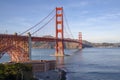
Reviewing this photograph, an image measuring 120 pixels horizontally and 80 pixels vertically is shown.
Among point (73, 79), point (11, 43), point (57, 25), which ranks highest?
point (57, 25)

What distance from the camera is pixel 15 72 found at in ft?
104

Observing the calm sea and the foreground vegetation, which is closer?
the foreground vegetation

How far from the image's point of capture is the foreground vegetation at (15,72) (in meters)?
30.7

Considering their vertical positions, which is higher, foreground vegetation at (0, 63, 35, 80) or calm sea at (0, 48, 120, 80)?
foreground vegetation at (0, 63, 35, 80)

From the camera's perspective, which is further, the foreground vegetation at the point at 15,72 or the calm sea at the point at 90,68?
the calm sea at the point at 90,68

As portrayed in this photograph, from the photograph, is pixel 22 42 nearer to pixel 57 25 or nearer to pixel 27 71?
pixel 27 71

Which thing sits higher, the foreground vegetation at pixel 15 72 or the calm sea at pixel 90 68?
the foreground vegetation at pixel 15 72

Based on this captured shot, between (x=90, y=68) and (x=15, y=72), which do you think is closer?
(x=15, y=72)

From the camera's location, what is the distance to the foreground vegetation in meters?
30.7

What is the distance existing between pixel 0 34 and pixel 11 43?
219 inches

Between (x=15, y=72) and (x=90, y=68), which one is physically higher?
(x=15, y=72)

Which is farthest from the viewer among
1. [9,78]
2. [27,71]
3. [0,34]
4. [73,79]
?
[0,34]

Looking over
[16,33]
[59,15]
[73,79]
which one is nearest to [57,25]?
[59,15]

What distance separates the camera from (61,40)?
99.5 m
